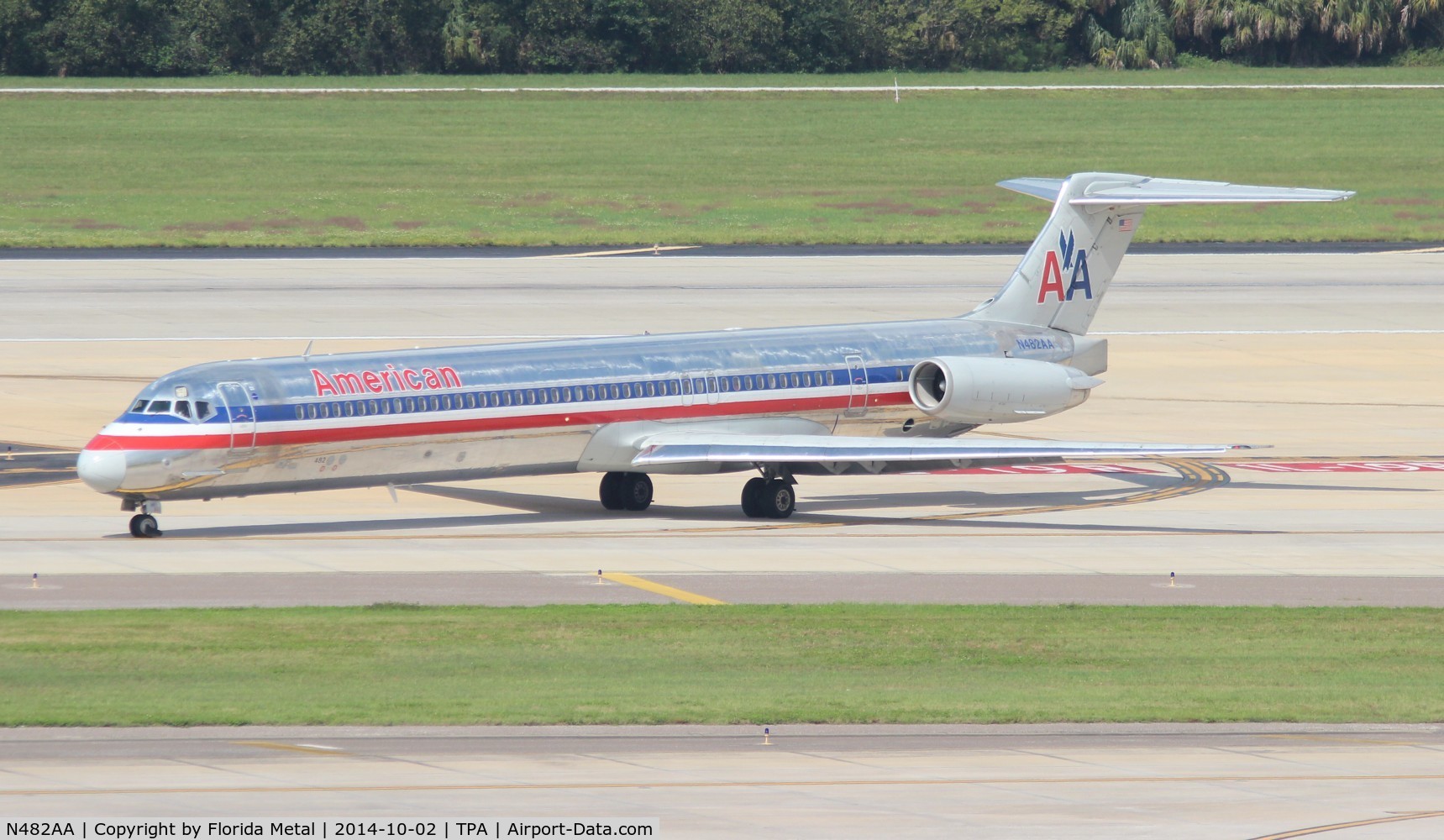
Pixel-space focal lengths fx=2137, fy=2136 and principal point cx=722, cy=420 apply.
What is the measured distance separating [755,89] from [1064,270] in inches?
3017

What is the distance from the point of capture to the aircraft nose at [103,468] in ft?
102

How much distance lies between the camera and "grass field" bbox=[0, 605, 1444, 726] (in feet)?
67.7

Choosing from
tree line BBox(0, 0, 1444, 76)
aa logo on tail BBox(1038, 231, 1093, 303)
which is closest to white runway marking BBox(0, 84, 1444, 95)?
tree line BBox(0, 0, 1444, 76)

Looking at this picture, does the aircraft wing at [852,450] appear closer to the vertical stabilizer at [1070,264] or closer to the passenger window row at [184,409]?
the vertical stabilizer at [1070,264]

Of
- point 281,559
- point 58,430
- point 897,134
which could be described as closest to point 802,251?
point 897,134

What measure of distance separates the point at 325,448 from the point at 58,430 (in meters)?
13.9

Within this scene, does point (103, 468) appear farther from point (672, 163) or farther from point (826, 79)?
point (826, 79)

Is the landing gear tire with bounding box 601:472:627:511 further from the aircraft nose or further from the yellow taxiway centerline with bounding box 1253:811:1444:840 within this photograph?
the yellow taxiway centerline with bounding box 1253:811:1444:840

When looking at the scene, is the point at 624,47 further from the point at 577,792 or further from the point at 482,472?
the point at 577,792

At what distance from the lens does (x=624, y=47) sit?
122 metres

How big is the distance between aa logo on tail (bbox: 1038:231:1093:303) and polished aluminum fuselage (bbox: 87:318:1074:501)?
137 cm

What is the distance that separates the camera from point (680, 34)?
121m

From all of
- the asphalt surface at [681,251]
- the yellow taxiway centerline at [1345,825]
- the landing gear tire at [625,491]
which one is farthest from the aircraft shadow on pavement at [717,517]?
the asphalt surface at [681,251]

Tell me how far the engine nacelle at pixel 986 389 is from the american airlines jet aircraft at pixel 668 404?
4cm
